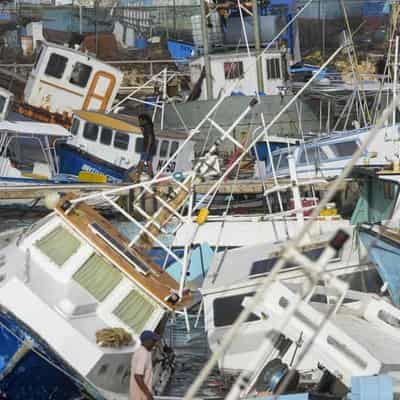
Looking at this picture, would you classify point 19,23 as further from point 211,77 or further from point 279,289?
point 279,289

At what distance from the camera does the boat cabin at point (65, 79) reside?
2969 centimetres

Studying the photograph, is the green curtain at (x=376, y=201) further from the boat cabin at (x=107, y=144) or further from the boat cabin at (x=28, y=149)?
the boat cabin at (x=107, y=144)

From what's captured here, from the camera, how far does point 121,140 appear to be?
27234 millimetres

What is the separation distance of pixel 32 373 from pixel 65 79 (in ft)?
61.8

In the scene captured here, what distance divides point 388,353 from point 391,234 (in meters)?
2.36

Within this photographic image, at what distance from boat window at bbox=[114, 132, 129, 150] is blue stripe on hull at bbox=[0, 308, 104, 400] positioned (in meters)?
15.4

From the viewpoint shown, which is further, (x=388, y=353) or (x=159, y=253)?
(x=159, y=253)

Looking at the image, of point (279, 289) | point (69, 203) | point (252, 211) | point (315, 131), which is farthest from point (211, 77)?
point (279, 289)

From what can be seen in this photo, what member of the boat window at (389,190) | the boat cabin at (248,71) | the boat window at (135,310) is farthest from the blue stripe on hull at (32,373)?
the boat cabin at (248,71)

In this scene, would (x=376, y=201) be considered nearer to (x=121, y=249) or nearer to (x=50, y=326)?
(x=121, y=249)

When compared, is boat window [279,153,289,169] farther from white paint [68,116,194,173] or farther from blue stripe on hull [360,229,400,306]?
blue stripe on hull [360,229,400,306]

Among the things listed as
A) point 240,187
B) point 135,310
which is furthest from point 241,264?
point 240,187

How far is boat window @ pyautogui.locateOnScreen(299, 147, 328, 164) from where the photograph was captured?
954 inches

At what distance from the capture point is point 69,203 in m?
13.3
